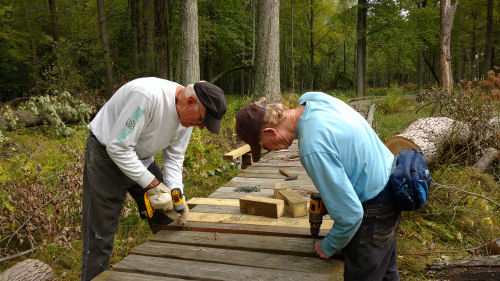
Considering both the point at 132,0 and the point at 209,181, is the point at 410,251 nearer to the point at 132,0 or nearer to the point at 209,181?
the point at 209,181

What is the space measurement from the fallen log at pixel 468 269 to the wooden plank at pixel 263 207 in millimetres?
1375

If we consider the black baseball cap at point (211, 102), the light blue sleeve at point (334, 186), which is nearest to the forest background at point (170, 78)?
the light blue sleeve at point (334, 186)

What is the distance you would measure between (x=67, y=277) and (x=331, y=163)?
3.12 metres

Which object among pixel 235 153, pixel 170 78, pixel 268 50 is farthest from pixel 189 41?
pixel 170 78

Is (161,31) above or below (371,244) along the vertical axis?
above

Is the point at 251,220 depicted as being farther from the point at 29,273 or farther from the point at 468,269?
the point at 29,273

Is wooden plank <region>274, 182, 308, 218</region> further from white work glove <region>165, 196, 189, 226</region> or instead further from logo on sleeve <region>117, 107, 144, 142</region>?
logo on sleeve <region>117, 107, 144, 142</region>

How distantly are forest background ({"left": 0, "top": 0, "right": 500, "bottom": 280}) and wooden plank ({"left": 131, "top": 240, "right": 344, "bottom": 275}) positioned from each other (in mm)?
1323

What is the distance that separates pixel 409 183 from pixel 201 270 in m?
1.39

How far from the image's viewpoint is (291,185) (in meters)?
4.47

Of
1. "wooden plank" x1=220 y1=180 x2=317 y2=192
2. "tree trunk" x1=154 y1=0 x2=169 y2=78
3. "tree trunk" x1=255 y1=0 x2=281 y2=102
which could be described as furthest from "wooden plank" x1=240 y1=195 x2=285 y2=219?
"tree trunk" x1=154 y1=0 x2=169 y2=78

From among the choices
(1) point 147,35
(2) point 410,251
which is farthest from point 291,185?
(1) point 147,35

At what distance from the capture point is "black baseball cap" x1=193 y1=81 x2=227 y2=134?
230cm

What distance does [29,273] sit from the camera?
2939mm
